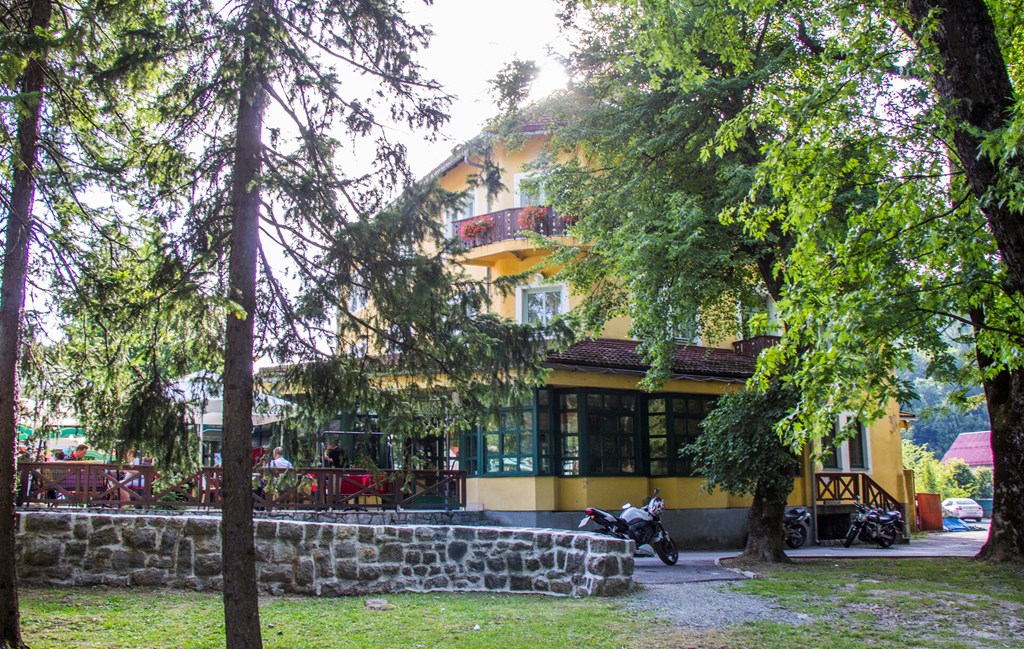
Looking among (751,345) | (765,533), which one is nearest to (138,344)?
(765,533)

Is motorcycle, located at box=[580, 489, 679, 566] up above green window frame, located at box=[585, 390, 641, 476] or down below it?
below

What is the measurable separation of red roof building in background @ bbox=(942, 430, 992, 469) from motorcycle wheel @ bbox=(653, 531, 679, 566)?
56233 mm

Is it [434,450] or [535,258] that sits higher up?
[535,258]

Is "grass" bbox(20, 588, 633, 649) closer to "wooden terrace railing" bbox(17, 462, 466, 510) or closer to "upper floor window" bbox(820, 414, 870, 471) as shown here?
"wooden terrace railing" bbox(17, 462, 466, 510)

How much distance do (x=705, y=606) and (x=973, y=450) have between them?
218ft

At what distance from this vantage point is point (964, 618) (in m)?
9.57

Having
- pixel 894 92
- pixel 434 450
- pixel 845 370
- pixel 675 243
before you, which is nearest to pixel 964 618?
pixel 845 370

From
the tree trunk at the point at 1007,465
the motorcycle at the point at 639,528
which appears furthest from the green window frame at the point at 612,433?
the tree trunk at the point at 1007,465

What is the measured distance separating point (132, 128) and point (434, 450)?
1274cm

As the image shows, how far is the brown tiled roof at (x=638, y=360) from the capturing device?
18.5m

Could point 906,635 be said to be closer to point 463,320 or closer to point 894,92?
point 463,320

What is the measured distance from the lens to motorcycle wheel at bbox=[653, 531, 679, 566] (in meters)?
14.8

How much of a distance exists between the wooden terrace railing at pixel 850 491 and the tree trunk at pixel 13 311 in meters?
19.5

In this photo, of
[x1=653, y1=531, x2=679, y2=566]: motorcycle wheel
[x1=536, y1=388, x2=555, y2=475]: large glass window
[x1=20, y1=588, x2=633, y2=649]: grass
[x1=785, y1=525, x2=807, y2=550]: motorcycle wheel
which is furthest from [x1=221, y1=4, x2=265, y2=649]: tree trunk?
[x1=785, y1=525, x2=807, y2=550]: motorcycle wheel
